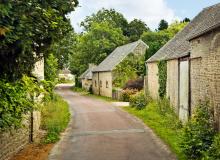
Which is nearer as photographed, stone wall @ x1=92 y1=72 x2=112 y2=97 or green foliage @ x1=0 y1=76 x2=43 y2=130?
green foliage @ x1=0 y1=76 x2=43 y2=130

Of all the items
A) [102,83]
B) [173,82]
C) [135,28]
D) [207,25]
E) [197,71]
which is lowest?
[102,83]

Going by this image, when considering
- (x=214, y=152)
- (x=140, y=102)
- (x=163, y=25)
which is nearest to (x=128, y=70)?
(x=140, y=102)

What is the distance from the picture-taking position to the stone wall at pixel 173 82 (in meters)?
25.0

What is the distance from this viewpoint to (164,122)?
24.0 meters

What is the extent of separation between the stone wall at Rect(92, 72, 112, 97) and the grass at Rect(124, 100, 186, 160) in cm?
1962

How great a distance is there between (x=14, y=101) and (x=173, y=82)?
48.3ft

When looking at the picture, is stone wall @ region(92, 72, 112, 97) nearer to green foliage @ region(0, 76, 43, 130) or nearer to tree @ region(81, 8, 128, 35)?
tree @ region(81, 8, 128, 35)

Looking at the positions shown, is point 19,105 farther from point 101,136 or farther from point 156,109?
point 156,109

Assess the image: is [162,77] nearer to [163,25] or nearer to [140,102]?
[140,102]

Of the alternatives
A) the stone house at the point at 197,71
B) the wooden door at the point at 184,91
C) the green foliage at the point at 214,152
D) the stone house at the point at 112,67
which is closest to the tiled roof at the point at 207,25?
the stone house at the point at 197,71

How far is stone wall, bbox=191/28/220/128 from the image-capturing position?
15352mm

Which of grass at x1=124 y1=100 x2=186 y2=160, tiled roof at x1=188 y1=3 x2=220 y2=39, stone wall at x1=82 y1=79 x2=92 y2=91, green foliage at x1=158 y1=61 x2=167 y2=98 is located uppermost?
tiled roof at x1=188 y1=3 x2=220 y2=39

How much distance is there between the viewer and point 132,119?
91.0 ft

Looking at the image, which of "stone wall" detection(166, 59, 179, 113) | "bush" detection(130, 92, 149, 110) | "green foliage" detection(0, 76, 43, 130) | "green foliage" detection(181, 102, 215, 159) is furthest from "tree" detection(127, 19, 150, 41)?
"green foliage" detection(0, 76, 43, 130)
